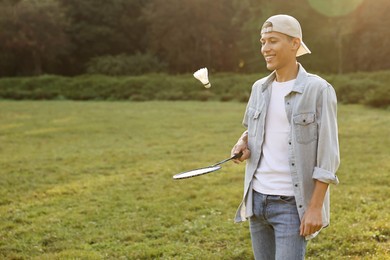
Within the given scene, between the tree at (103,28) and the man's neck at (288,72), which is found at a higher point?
the tree at (103,28)

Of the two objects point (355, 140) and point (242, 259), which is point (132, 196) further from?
point (355, 140)

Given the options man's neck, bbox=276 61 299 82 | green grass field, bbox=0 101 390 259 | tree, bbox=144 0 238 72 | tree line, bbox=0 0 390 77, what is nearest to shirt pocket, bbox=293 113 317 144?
man's neck, bbox=276 61 299 82

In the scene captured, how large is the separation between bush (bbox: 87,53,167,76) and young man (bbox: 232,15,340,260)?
121ft

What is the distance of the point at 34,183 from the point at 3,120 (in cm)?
1006

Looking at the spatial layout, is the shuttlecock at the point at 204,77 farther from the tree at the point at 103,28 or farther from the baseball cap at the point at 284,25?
the tree at the point at 103,28

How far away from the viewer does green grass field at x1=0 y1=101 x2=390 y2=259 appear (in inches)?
213

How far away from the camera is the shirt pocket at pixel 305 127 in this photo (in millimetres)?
2682

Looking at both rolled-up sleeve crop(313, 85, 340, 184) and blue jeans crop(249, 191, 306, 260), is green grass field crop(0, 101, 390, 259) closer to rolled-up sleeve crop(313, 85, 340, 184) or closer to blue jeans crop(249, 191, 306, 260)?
blue jeans crop(249, 191, 306, 260)

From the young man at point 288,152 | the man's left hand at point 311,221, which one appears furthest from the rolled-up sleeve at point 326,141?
the man's left hand at point 311,221

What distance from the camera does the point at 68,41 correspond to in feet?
134

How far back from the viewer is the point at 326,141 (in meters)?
2.65

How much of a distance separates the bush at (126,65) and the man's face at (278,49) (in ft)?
121

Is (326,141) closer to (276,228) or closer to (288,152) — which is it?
(288,152)

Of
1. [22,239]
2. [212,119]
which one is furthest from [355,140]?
[22,239]
